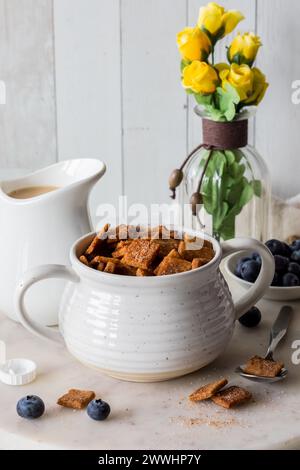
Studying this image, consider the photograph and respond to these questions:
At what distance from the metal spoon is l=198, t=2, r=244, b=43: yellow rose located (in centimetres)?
52

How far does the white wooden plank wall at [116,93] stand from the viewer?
1.76 m

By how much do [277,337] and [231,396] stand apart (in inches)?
6.8

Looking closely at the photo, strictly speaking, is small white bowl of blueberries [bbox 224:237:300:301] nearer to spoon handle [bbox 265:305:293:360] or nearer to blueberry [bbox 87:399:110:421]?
spoon handle [bbox 265:305:293:360]

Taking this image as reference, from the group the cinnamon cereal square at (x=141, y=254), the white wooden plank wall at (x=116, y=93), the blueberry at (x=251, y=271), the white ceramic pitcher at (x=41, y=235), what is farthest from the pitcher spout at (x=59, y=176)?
the white wooden plank wall at (x=116, y=93)

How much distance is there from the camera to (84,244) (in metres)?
1.04

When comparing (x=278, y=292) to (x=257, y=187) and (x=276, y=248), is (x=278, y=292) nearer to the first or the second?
(x=276, y=248)

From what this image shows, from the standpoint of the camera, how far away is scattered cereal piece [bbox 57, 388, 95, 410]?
0.92m

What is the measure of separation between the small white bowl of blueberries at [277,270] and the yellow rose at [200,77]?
298 mm

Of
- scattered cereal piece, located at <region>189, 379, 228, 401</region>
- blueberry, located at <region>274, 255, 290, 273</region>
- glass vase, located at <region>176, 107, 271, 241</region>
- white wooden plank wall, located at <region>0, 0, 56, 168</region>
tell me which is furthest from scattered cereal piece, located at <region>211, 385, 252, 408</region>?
white wooden plank wall, located at <region>0, 0, 56, 168</region>

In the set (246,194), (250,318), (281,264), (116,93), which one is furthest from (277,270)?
(116,93)

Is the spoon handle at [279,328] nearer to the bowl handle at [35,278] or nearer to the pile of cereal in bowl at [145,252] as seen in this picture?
the pile of cereal in bowl at [145,252]

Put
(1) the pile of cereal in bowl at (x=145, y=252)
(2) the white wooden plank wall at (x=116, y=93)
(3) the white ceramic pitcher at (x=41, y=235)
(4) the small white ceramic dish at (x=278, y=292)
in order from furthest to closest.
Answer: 1. (2) the white wooden plank wall at (x=116, y=93)
2. (4) the small white ceramic dish at (x=278, y=292)
3. (3) the white ceramic pitcher at (x=41, y=235)
4. (1) the pile of cereal in bowl at (x=145, y=252)

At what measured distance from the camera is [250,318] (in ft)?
3.68
